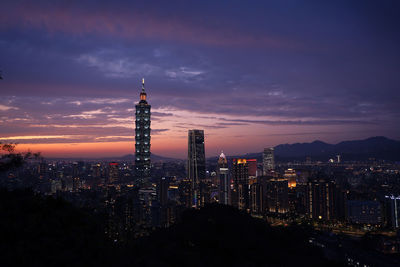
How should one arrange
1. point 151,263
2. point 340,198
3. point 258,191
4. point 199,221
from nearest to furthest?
→ point 151,263 → point 199,221 → point 340,198 → point 258,191

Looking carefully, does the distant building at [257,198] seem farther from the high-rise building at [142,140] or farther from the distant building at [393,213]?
the high-rise building at [142,140]

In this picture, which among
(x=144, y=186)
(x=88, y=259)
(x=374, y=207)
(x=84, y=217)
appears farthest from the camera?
(x=144, y=186)

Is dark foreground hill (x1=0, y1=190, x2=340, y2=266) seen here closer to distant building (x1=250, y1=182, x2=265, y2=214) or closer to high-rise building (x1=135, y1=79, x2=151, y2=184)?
distant building (x1=250, y1=182, x2=265, y2=214)

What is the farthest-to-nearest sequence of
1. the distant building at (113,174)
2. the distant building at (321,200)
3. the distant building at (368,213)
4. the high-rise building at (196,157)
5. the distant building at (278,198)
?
1. the high-rise building at (196,157)
2. the distant building at (113,174)
3. the distant building at (278,198)
4. the distant building at (321,200)
5. the distant building at (368,213)

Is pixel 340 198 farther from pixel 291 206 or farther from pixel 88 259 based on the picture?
pixel 88 259

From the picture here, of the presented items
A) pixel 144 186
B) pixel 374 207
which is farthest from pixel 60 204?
pixel 144 186

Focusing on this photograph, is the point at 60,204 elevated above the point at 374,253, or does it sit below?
above

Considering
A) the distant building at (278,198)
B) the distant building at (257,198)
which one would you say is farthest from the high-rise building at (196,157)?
the distant building at (278,198)
